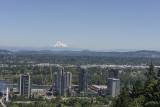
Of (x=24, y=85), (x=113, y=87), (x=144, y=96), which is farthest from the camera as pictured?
(x=113, y=87)

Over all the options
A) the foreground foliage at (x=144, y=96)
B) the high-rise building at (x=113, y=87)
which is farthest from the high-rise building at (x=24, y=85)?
the foreground foliage at (x=144, y=96)

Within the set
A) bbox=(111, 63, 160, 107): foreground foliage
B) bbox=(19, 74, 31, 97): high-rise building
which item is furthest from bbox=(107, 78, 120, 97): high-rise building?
bbox=(111, 63, 160, 107): foreground foliage

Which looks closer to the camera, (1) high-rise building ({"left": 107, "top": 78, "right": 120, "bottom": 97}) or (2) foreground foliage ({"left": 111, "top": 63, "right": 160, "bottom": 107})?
(2) foreground foliage ({"left": 111, "top": 63, "right": 160, "bottom": 107})

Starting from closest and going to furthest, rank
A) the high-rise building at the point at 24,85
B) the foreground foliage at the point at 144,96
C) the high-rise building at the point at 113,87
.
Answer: the foreground foliage at the point at 144,96, the high-rise building at the point at 24,85, the high-rise building at the point at 113,87

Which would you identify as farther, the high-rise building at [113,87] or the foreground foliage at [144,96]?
the high-rise building at [113,87]

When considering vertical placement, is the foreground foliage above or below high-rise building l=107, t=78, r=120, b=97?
above

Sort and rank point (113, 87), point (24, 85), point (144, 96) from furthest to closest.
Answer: point (113, 87)
point (24, 85)
point (144, 96)

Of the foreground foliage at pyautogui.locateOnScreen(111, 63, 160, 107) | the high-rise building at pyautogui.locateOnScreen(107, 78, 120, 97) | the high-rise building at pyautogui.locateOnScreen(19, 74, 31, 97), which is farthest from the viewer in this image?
the high-rise building at pyautogui.locateOnScreen(107, 78, 120, 97)

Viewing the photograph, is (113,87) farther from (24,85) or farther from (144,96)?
(144,96)

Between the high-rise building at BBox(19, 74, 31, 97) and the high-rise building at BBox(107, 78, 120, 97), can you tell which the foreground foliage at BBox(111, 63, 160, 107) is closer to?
the high-rise building at BBox(107, 78, 120, 97)

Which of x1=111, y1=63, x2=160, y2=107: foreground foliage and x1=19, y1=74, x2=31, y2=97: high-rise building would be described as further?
x1=19, y1=74, x2=31, y2=97: high-rise building

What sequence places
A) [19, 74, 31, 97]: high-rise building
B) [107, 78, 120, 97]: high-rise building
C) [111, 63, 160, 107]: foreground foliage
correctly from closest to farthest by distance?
[111, 63, 160, 107]: foreground foliage → [19, 74, 31, 97]: high-rise building → [107, 78, 120, 97]: high-rise building

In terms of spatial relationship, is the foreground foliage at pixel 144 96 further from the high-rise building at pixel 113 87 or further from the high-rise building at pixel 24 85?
the high-rise building at pixel 24 85

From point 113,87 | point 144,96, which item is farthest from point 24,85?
point 144,96
